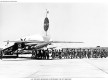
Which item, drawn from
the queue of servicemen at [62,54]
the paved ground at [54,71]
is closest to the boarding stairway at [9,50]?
the queue of servicemen at [62,54]

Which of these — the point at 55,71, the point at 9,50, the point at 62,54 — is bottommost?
the point at 62,54

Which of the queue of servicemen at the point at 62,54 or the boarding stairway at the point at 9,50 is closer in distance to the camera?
the queue of servicemen at the point at 62,54

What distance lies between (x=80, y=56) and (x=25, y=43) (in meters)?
8.71

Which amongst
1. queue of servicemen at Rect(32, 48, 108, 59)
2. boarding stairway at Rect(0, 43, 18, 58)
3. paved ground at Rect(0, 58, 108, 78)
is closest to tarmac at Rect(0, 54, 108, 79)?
paved ground at Rect(0, 58, 108, 78)

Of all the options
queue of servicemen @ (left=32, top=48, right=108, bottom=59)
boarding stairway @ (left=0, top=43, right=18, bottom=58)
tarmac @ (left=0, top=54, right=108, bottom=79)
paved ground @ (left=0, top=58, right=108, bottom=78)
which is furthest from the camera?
boarding stairway @ (left=0, top=43, right=18, bottom=58)

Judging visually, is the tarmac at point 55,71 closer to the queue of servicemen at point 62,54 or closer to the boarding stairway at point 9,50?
the queue of servicemen at point 62,54

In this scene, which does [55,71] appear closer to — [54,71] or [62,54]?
[54,71]

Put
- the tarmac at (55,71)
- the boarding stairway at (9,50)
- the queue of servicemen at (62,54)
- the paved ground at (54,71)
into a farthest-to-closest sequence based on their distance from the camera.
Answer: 1. the boarding stairway at (9,50)
2. the queue of servicemen at (62,54)
3. the paved ground at (54,71)
4. the tarmac at (55,71)

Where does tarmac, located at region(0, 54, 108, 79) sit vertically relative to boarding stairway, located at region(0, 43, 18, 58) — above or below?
above

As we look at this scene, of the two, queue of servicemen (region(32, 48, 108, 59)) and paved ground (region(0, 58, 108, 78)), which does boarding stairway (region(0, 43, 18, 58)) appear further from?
paved ground (region(0, 58, 108, 78))

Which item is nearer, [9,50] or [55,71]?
[55,71]

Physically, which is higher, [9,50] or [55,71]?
[55,71]

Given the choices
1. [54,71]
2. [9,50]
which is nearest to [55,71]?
[54,71]

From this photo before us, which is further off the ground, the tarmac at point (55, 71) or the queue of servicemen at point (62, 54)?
the tarmac at point (55, 71)
